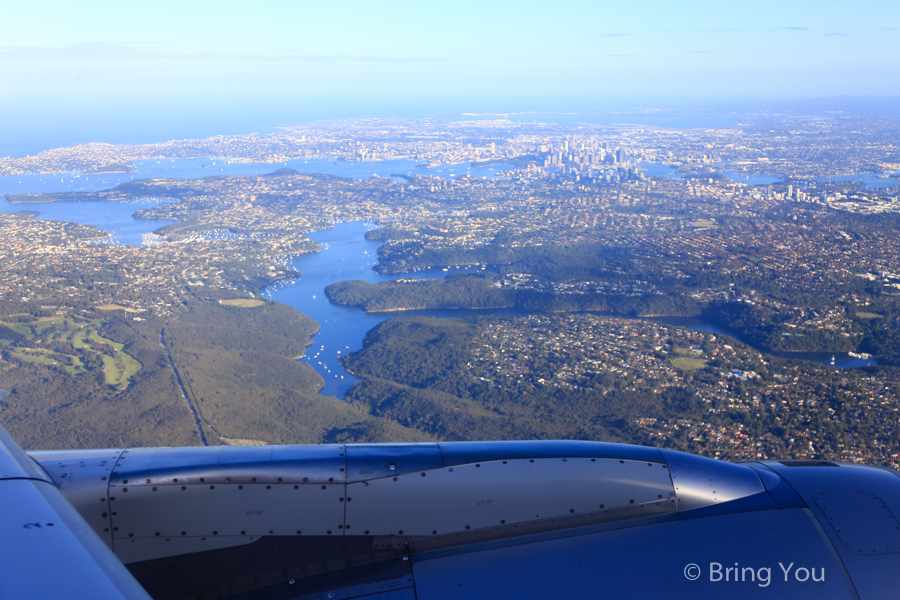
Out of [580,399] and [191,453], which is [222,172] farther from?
[191,453]

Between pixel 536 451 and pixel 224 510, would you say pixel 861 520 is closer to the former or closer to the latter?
pixel 536 451

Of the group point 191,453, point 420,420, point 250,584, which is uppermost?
point 191,453

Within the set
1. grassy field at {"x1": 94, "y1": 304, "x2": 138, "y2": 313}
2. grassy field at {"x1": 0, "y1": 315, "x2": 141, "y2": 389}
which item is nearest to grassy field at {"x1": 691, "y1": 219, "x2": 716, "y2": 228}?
grassy field at {"x1": 94, "y1": 304, "x2": 138, "y2": 313}

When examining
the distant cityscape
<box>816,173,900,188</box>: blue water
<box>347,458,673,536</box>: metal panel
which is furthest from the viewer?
<box>816,173,900,188</box>: blue water

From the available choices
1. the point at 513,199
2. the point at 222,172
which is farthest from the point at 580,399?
the point at 222,172

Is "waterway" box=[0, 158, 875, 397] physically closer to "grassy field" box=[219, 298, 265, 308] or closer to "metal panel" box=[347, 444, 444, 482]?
"grassy field" box=[219, 298, 265, 308]

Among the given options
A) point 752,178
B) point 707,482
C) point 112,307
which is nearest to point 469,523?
point 707,482
